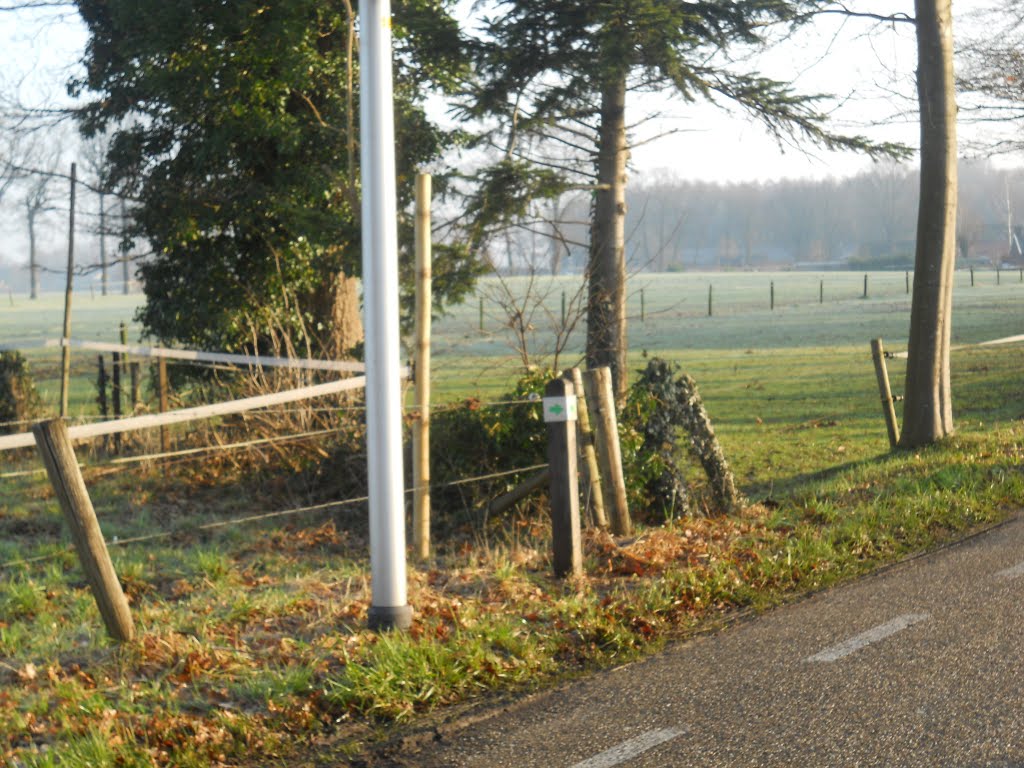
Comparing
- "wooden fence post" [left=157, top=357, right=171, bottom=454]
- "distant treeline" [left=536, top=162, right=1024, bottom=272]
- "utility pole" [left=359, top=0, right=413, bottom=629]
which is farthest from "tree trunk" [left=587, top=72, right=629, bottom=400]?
"distant treeline" [left=536, top=162, right=1024, bottom=272]

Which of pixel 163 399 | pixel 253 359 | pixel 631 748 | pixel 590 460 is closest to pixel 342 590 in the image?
pixel 590 460

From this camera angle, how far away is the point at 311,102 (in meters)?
15.4

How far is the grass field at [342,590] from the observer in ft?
15.9

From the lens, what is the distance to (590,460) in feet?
26.9

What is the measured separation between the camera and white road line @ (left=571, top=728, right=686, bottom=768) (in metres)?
4.34

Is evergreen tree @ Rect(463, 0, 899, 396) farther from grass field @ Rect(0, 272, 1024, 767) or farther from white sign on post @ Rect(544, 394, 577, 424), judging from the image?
white sign on post @ Rect(544, 394, 577, 424)

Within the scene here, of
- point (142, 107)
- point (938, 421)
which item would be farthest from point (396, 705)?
point (142, 107)

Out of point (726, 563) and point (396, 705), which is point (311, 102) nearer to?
point (726, 563)

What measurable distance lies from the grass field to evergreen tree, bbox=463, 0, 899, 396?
4.43 feet

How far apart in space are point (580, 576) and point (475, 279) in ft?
24.5

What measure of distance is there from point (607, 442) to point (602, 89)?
7044 mm

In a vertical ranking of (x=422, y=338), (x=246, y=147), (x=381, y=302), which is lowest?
(x=422, y=338)

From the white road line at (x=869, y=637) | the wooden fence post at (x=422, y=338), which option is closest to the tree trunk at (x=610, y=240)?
the wooden fence post at (x=422, y=338)

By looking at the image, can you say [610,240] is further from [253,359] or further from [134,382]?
[134,382]
